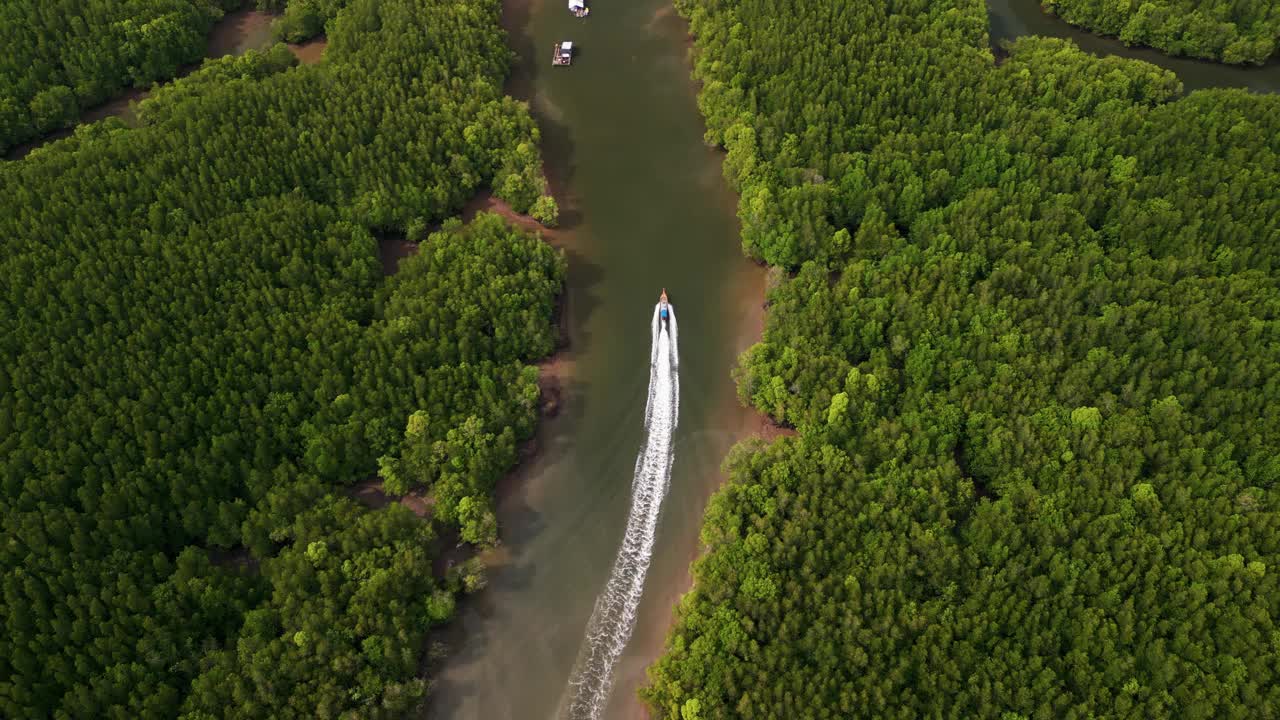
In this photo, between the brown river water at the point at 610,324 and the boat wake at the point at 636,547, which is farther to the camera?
the brown river water at the point at 610,324

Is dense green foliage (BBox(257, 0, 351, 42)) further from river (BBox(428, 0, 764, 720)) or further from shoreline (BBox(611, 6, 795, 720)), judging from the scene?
→ shoreline (BBox(611, 6, 795, 720))

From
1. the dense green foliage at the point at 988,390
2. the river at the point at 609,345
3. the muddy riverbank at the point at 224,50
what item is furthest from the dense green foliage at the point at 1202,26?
the muddy riverbank at the point at 224,50

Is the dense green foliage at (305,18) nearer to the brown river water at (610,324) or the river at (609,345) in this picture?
the brown river water at (610,324)

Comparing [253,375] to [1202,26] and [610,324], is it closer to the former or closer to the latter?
[610,324]

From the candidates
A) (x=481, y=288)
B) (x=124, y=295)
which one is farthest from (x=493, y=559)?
(x=124, y=295)

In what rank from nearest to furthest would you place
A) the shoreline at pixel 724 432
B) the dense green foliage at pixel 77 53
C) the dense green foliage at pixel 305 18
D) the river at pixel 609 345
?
the shoreline at pixel 724 432
the river at pixel 609 345
the dense green foliage at pixel 77 53
the dense green foliage at pixel 305 18

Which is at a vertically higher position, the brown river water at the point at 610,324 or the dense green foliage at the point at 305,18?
the dense green foliage at the point at 305,18
